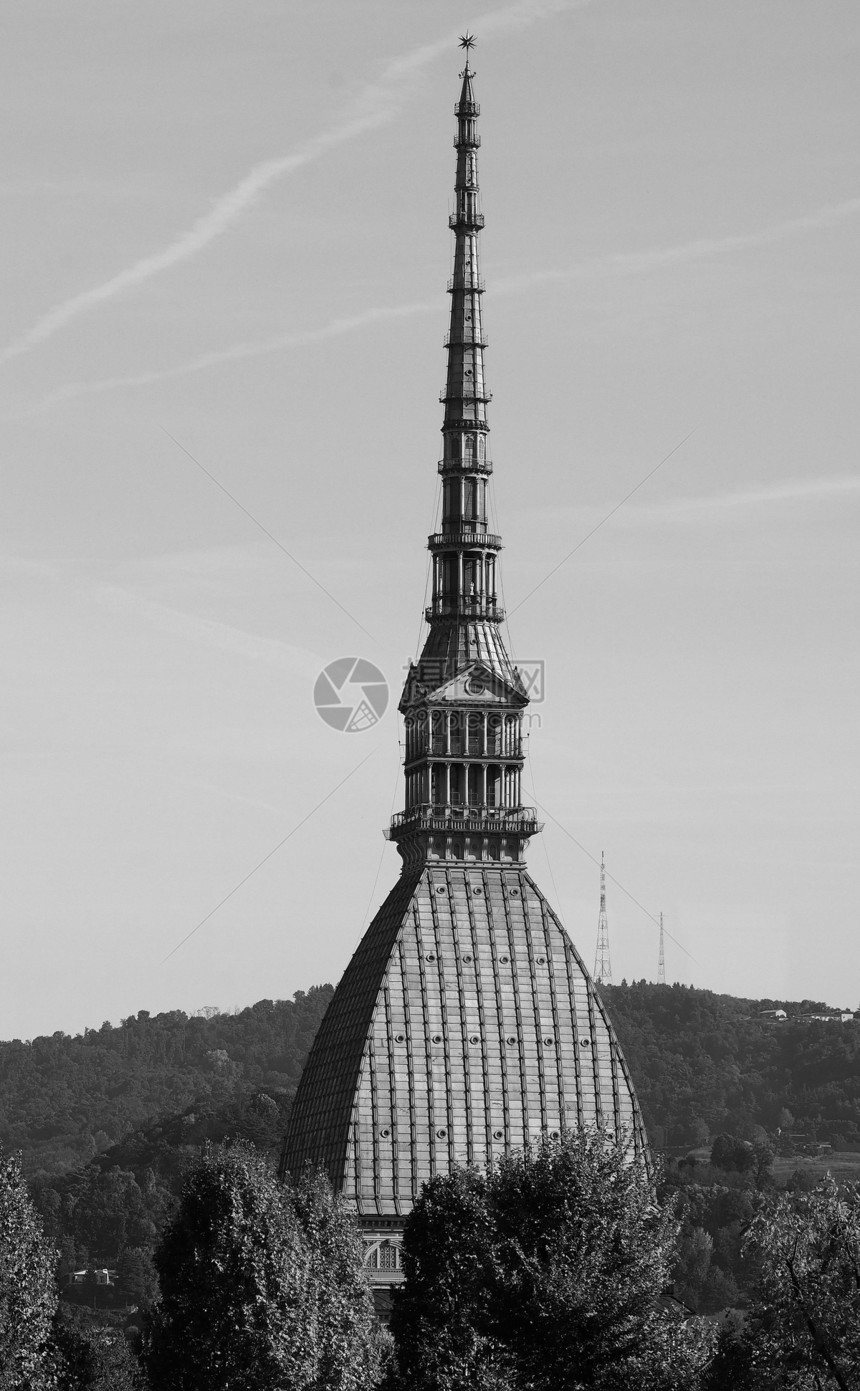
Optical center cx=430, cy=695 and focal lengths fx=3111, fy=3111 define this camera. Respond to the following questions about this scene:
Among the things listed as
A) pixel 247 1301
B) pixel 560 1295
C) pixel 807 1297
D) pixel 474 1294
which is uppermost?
pixel 247 1301

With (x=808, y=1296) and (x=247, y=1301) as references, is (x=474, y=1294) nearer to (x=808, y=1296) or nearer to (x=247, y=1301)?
(x=247, y=1301)

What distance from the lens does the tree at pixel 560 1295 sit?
465 ft

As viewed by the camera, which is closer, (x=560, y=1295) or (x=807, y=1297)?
(x=807, y=1297)

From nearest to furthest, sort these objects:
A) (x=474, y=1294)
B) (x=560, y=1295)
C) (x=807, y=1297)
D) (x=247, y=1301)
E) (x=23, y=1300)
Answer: (x=807, y=1297)
(x=560, y=1295)
(x=474, y=1294)
(x=247, y=1301)
(x=23, y=1300)

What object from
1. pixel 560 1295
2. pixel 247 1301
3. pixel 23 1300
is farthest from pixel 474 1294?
pixel 23 1300

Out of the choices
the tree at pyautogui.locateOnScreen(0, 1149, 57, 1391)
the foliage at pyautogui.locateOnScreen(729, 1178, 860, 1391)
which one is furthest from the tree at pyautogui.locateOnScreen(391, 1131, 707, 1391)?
the tree at pyautogui.locateOnScreen(0, 1149, 57, 1391)

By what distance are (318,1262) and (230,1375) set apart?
15.9 meters

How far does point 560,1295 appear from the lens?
142375mm

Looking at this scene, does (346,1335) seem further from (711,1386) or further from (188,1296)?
(711,1386)

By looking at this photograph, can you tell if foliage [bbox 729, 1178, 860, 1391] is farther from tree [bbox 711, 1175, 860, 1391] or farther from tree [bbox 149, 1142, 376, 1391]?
tree [bbox 149, 1142, 376, 1391]

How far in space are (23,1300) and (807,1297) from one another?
45318 millimetres

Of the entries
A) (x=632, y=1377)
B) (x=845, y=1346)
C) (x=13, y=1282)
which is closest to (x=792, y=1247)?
(x=845, y=1346)

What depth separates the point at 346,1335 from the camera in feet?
531

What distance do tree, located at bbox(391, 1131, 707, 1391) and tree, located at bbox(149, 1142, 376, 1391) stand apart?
3754 mm
